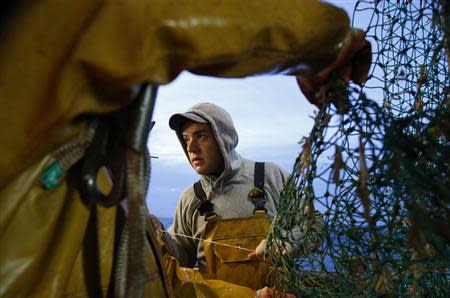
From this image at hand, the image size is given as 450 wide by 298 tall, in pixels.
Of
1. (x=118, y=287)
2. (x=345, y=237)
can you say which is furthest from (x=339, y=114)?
(x=118, y=287)

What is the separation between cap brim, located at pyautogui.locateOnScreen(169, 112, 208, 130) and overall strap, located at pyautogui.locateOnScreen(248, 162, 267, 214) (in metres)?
0.59

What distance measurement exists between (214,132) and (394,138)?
2.46 m

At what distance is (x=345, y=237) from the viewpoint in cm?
140

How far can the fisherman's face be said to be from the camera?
11.8 feet

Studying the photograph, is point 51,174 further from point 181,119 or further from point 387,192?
point 181,119

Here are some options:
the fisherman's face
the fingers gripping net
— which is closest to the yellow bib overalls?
the fisherman's face

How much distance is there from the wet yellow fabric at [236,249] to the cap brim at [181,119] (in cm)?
80

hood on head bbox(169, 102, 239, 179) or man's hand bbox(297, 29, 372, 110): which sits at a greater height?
hood on head bbox(169, 102, 239, 179)

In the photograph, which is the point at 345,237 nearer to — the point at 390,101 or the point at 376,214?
the point at 376,214

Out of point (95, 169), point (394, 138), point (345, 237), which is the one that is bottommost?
point (345, 237)

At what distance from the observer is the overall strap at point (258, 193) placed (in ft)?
11.1

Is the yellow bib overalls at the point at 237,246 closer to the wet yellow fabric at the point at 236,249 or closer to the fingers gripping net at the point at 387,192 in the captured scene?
the wet yellow fabric at the point at 236,249

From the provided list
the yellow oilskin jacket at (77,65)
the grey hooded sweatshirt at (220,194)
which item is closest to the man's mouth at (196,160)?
the grey hooded sweatshirt at (220,194)

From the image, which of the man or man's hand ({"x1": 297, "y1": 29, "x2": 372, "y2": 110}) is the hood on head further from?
man's hand ({"x1": 297, "y1": 29, "x2": 372, "y2": 110})
